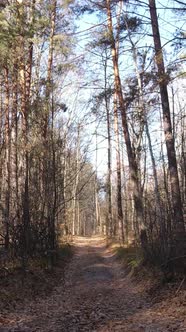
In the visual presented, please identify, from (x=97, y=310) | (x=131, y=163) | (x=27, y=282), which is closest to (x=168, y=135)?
(x=97, y=310)

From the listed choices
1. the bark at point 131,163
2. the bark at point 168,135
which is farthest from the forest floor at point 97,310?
the bark at point 131,163

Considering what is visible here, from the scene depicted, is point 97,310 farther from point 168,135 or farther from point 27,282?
point 168,135

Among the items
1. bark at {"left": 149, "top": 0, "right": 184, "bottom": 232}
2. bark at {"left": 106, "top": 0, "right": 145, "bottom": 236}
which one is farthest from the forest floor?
bark at {"left": 106, "top": 0, "right": 145, "bottom": 236}

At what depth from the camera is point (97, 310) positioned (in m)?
8.22

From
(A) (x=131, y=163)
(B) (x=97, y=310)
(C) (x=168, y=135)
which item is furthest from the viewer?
(A) (x=131, y=163)

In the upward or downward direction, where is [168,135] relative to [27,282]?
upward

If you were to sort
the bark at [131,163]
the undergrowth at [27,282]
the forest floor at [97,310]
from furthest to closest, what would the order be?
1. the bark at [131,163]
2. the undergrowth at [27,282]
3. the forest floor at [97,310]

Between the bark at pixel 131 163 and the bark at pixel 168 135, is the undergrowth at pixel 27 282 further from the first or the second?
the bark at pixel 168 135

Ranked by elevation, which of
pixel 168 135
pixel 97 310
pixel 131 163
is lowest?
pixel 97 310

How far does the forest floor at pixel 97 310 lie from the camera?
6.81 meters

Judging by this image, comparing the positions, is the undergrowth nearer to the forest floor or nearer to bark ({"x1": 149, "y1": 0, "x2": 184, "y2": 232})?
the forest floor

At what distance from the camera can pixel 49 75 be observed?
16.7m

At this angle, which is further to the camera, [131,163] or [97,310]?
[131,163]

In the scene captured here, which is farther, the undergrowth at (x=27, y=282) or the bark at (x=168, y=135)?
the bark at (x=168, y=135)
